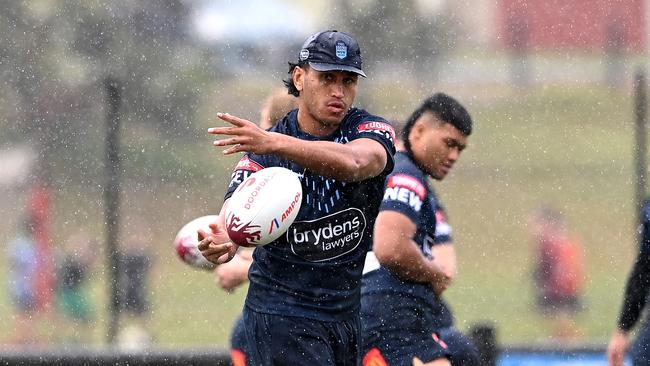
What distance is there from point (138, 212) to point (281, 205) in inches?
473

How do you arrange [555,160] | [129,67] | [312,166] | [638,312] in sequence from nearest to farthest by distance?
[312,166]
[638,312]
[129,67]
[555,160]

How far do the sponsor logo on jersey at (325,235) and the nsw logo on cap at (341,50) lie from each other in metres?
0.62

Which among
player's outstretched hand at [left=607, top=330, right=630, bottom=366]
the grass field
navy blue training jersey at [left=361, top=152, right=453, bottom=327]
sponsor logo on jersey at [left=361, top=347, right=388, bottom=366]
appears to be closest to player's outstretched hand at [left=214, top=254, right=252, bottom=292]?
navy blue training jersey at [left=361, top=152, right=453, bottom=327]

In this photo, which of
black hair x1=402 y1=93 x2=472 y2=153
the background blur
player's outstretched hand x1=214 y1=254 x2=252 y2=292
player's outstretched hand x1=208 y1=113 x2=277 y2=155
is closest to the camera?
player's outstretched hand x1=208 y1=113 x2=277 y2=155

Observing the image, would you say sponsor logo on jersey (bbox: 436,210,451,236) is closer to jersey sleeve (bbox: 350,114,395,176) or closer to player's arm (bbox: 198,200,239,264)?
jersey sleeve (bbox: 350,114,395,176)

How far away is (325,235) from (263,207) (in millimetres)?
449

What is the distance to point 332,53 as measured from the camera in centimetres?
539

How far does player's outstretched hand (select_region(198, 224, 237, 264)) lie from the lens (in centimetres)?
515

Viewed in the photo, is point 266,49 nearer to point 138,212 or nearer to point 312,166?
point 138,212

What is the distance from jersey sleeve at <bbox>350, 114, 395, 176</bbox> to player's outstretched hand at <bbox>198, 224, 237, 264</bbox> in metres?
0.70

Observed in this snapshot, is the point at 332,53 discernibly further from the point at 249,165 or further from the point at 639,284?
the point at 639,284

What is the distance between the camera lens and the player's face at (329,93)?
5.43 m

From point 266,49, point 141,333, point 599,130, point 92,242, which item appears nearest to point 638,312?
point 141,333

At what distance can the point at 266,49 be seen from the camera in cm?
1822
